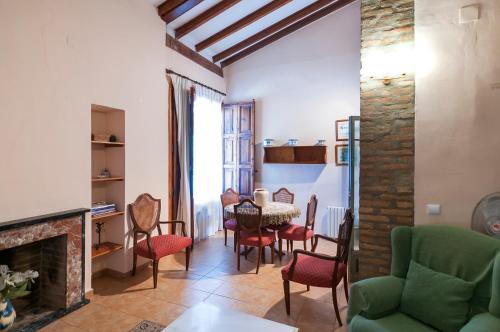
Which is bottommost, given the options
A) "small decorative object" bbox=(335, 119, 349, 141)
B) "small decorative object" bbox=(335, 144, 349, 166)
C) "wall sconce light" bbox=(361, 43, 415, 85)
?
"small decorative object" bbox=(335, 144, 349, 166)

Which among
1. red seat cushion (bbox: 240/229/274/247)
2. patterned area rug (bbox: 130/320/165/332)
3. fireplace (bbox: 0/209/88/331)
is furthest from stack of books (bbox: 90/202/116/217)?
red seat cushion (bbox: 240/229/274/247)

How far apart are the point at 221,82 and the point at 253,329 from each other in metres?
4.77

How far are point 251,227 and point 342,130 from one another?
2516 mm

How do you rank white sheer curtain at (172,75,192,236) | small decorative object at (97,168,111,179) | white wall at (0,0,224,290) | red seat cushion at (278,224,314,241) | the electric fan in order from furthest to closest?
1. white sheer curtain at (172,75,192,236)
2. red seat cushion at (278,224,314,241)
3. small decorative object at (97,168,111,179)
4. white wall at (0,0,224,290)
5. the electric fan

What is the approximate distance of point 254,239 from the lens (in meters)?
3.54

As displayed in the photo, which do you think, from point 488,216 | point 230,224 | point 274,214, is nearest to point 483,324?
point 488,216

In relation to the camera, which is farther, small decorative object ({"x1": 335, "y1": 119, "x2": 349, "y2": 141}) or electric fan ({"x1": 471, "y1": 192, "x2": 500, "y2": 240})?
small decorative object ({"x1": 335, "y1": 119, "x2": 349, "y2": 141})

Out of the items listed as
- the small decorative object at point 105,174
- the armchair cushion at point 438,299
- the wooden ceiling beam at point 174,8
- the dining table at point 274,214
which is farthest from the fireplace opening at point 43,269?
the wooden ceiling beam at point 174,8

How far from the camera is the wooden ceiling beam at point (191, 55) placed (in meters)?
4.26

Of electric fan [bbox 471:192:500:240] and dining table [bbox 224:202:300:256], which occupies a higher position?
electric fan [bbox 471:192:500:240]

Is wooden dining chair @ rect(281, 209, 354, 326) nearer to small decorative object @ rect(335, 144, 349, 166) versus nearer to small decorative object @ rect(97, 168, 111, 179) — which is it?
small decorative object @ rect(97, 168, 111, 179)

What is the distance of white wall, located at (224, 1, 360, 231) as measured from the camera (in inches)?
192

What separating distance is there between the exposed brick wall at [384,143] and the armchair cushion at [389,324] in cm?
85

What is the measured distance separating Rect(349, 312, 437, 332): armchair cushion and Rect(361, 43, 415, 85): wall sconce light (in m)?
1.96
